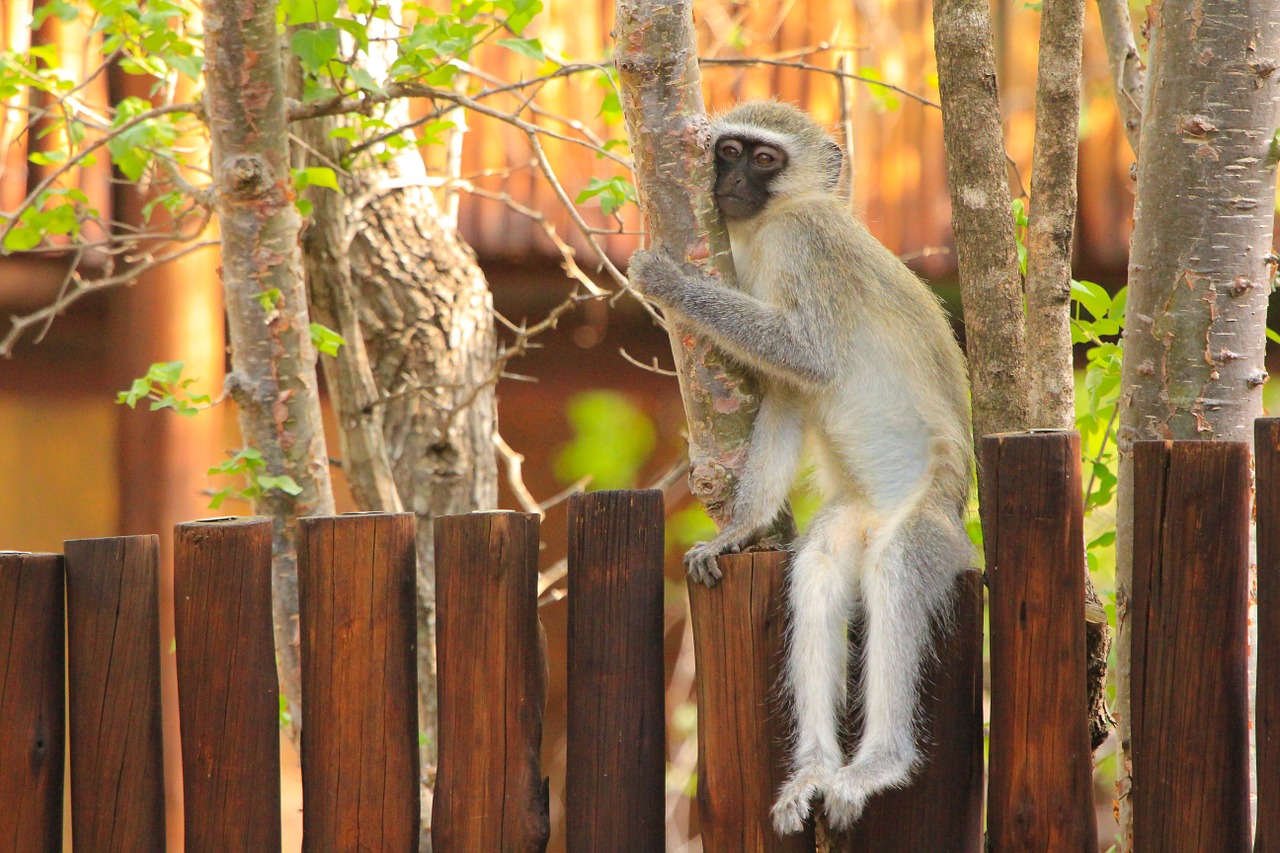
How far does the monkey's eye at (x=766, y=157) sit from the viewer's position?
334 cm

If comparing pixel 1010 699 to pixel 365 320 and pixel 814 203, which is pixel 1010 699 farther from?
pixel 365 320

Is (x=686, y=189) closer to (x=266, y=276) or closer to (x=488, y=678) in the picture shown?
(x=488, y=678)

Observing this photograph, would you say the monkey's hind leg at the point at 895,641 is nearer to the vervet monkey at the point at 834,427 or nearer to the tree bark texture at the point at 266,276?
the vervet monkey at the point at 834,427

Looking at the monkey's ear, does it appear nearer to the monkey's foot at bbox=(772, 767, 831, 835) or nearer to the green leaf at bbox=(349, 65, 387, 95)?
the green leaf at bbox=(349, 65, 387, 95)

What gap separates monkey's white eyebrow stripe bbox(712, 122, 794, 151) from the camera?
11.0 ft

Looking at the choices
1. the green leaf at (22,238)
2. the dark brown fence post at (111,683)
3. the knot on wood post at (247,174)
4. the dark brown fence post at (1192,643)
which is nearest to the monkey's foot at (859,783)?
the dark brown fence post at (1192,643)

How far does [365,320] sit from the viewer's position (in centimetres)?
441

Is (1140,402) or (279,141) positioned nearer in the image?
(1140,402)

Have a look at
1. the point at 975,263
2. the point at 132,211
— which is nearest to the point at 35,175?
the point at 132,211

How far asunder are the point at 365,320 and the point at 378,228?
322 mm

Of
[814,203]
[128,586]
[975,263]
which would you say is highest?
[814,203]

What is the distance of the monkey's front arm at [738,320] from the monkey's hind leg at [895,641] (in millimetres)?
457

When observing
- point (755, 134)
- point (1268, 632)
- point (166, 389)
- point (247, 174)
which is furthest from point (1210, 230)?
point (166, 389)

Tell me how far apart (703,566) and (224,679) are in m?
0.89
